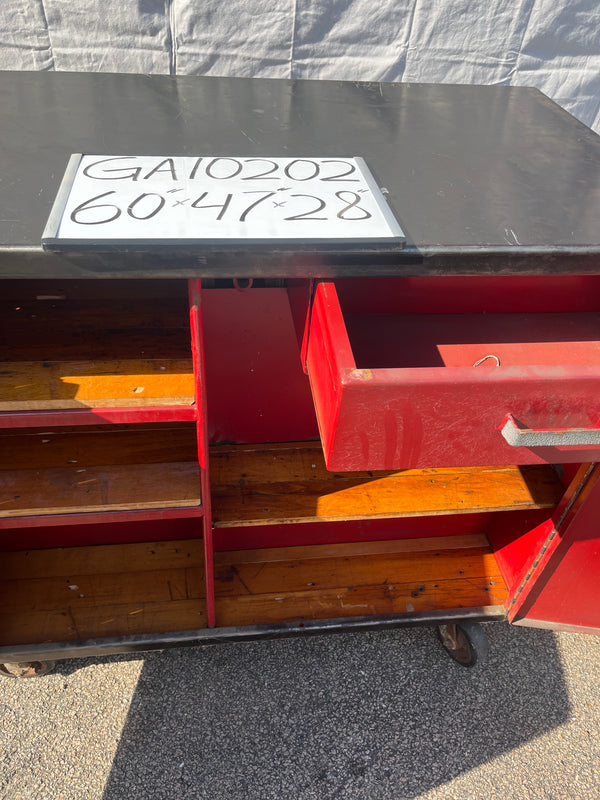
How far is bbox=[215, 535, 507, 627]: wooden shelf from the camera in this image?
5.07 feet

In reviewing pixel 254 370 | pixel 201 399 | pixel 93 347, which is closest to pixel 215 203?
pixel 201 399

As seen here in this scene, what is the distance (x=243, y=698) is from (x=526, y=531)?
0.92 meters

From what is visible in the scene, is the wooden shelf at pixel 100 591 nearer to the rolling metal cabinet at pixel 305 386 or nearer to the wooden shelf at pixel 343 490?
the rolling metal cabinet at pixel 305 386

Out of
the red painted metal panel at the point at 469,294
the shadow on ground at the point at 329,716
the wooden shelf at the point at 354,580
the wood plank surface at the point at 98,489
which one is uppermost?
the red painted metal panel at the point at 469,294

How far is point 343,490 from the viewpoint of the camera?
1.42 metres

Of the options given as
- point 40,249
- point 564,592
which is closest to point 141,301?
point 40,249

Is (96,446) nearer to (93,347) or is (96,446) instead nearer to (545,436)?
(93,347)

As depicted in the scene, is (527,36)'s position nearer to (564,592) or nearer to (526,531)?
(526,531)

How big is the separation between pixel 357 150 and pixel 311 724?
4.77ft

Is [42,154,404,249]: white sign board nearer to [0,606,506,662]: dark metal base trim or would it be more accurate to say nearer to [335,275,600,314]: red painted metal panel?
[335,275,600,314]: red painted metal panel

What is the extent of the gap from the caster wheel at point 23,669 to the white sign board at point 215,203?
1242 mm

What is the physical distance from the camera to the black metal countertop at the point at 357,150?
852 millimetres

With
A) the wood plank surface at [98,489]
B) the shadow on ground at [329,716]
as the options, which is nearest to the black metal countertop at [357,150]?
the wood plank surface at [98,489]

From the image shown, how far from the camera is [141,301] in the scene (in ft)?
4.28
